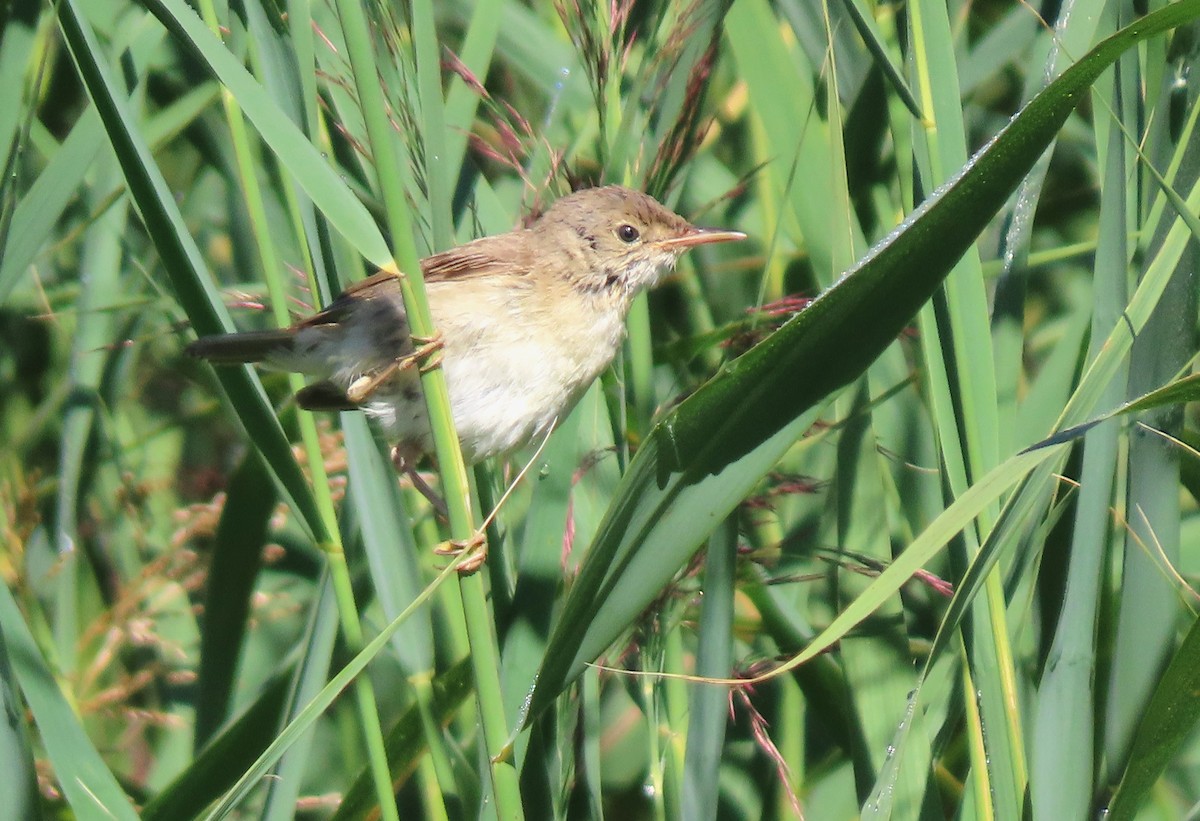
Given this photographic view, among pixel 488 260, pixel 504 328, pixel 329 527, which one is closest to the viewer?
pixel 329 527

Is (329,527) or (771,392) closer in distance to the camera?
(771,392)

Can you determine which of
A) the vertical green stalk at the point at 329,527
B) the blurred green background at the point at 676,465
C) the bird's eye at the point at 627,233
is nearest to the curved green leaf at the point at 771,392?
the blurred green background at the point at 676,465

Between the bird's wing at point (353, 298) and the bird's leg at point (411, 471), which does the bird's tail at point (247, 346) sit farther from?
the bird's leg at point (411, 471)

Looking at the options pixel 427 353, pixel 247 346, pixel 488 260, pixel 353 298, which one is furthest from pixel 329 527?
pixel 488 260

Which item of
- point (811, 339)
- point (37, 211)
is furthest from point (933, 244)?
point (37, 211)

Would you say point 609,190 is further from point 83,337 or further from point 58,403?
point 58,403

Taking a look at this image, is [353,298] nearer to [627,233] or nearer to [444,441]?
[627,233]

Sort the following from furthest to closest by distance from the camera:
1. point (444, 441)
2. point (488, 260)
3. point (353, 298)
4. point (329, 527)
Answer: point (488, 260), point (353, 298), point (329, 527), point (444, 441)

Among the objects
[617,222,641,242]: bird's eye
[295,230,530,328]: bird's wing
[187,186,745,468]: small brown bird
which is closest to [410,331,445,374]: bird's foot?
[187,186,745,468]: small brown bird
